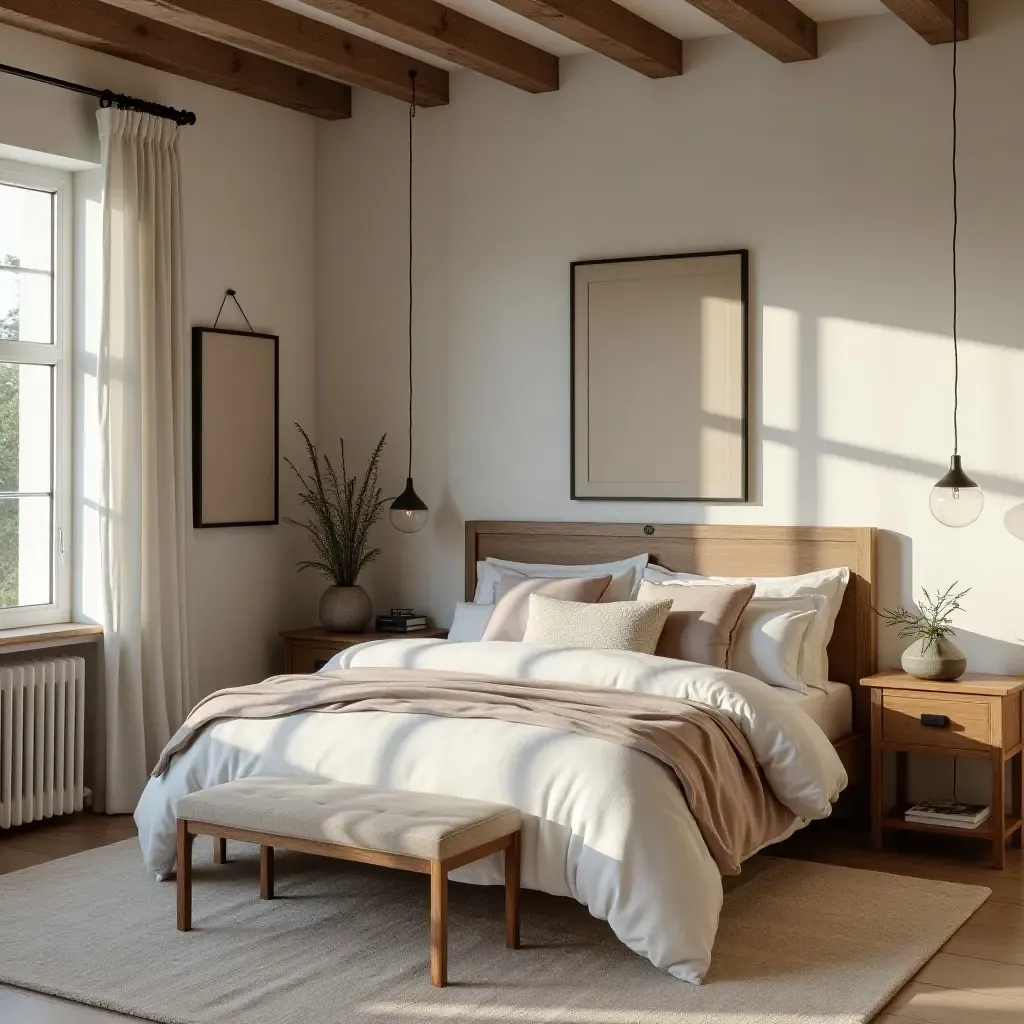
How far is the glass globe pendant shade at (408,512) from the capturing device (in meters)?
6.04

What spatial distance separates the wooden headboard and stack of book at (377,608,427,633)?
26 cm

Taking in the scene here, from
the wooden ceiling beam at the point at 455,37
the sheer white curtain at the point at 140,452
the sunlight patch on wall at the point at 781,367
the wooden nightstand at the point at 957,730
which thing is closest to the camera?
the wooden nightstand at the point at 957,730

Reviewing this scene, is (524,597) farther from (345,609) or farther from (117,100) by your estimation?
(117,100)

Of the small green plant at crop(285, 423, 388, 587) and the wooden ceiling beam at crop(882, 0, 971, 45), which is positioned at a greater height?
the wooden ceiling beam at crop(882, 0, 971, 45)

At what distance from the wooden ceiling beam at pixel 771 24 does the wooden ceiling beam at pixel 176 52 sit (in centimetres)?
200

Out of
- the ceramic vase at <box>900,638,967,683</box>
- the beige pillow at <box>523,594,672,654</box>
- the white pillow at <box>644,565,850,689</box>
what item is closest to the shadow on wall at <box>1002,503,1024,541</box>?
the ceramic vase at <box>900,638,967,683</box>

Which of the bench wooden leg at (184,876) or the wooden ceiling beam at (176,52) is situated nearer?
the bench wooden leg at (184,876)

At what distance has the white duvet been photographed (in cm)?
368

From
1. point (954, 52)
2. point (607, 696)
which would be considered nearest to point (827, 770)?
point (607, 696)

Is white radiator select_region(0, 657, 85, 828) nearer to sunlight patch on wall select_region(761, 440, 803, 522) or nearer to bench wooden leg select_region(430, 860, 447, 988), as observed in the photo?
bench wooden leg select_region(430, 860, 447, 988)

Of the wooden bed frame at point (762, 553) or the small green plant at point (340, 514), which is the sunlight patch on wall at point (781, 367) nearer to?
the wooden bed frame at point (762, 553)

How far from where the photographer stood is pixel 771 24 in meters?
5.07

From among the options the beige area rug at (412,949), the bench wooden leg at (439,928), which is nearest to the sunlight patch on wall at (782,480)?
the beige area rug at (412,949)

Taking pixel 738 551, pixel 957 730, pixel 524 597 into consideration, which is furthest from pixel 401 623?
pixel 957 730
